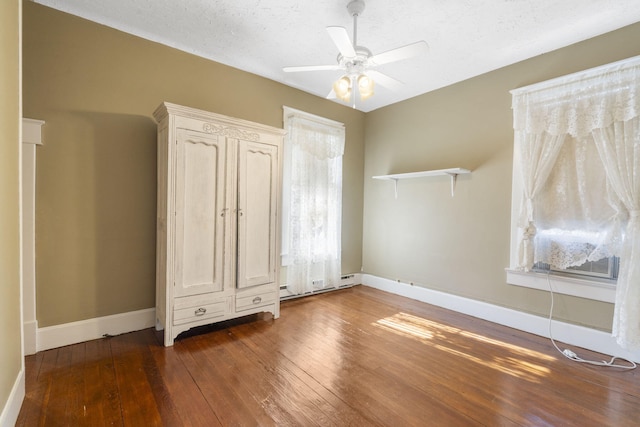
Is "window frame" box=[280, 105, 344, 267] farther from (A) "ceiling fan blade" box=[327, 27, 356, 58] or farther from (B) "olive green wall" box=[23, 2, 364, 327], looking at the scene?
(A) "ceiling fan blade" box=[327, 27, 356, 58]

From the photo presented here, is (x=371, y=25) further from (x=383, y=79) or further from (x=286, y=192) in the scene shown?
(x=286, y=192)

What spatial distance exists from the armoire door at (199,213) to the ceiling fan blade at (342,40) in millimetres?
1279

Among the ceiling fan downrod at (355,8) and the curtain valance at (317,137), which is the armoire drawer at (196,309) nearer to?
the curtain valance at (317,137)

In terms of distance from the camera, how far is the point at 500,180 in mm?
2986

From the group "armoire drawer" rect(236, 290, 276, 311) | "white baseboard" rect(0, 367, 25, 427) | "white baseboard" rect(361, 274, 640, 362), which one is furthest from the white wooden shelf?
"white baseboard" rect(0, 367, 25, 427)

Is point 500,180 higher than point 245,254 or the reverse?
higher

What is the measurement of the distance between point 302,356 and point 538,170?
8.71 ft

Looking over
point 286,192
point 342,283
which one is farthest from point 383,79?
point 342,283

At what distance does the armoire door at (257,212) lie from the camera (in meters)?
2.68

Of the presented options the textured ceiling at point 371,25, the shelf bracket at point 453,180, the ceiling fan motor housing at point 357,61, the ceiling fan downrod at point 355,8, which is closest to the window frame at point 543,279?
the shelf bracket at point 453,180

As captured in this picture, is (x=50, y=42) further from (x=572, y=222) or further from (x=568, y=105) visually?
(x=572, y=222)

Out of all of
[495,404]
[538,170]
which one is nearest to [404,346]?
[495,404]

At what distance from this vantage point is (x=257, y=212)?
2.80 metres

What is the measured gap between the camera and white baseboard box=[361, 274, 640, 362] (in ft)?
7.70
